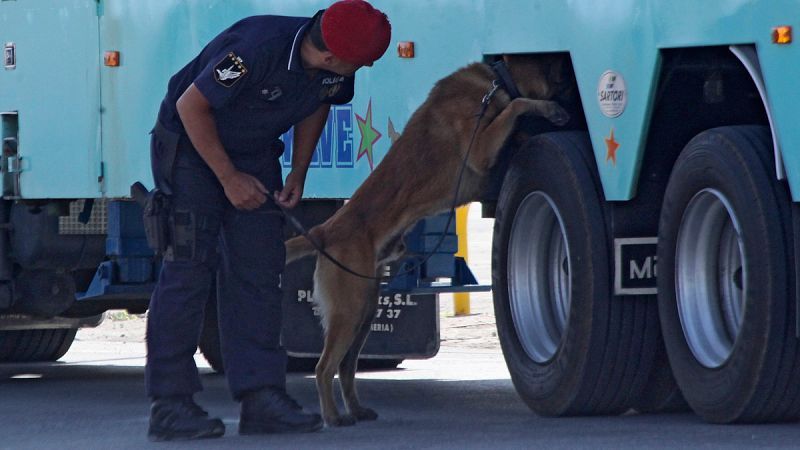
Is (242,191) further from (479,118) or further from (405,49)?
(405,49)

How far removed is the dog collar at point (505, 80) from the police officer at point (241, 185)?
853 mm

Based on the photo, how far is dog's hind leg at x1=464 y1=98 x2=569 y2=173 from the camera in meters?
7.61

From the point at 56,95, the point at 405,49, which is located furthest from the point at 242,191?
the point at 56,95

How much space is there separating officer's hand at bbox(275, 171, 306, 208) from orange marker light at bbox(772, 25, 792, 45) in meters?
1.95

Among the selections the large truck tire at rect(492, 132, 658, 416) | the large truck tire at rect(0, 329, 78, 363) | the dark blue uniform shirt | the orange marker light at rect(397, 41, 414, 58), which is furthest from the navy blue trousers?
the large truck tire at rect(0, 329, 78, 363)

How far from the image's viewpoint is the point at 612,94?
23.2ft

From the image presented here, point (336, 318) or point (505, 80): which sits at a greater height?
point (505, 80)

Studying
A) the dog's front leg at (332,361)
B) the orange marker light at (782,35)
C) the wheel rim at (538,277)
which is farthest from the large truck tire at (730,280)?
the dog's front leg at (332,361)

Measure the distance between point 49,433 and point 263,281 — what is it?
1243 millimetres

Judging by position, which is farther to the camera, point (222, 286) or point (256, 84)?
point (222, 286)

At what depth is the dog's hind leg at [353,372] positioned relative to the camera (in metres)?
7.82

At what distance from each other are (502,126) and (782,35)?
5.91 feet

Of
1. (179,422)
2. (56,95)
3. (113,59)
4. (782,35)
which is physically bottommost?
(179,422)

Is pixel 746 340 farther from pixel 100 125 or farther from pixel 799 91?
pixel 100 125
